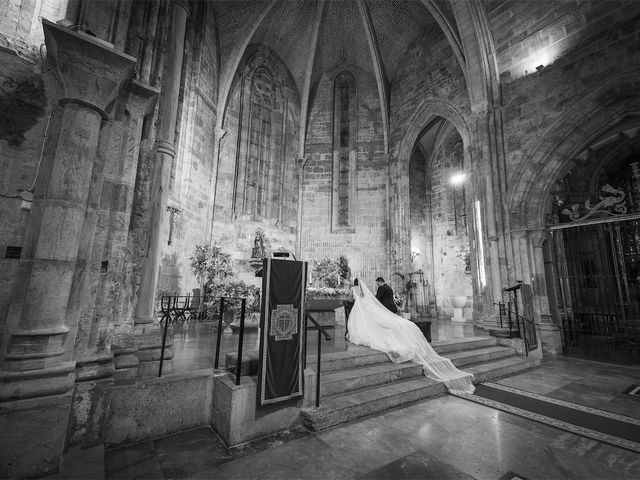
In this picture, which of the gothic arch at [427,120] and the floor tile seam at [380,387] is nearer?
the floor tile seam at [380,387]

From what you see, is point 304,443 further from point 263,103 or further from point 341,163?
point 263,103

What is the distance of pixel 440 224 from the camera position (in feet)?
51.7

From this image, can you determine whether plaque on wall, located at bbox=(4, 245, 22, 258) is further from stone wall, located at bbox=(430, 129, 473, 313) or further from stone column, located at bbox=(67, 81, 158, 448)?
stone wall, located at bbox=(430, 129, 473, 313)

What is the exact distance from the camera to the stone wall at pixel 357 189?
13547mm

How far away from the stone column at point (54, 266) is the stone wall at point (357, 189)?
11.0 m

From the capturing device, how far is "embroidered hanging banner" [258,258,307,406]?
2.97m

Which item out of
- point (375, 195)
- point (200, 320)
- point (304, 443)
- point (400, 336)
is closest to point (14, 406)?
point (304, 443)

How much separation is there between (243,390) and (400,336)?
2.98 metres

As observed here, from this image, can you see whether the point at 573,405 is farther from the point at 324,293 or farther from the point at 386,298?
the point at 324,293

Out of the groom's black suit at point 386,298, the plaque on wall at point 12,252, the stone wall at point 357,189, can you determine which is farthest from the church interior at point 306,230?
the groom's black suit at point 386,298

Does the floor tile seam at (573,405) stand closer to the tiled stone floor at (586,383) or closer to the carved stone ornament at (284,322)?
the tiled stone floor at (586,383)

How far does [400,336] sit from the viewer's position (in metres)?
4.97

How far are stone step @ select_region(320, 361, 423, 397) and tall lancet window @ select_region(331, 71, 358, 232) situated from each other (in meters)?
9.61

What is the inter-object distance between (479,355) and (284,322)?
449 centimetres
